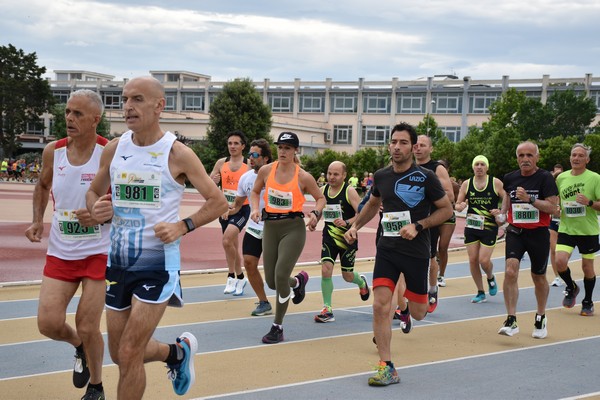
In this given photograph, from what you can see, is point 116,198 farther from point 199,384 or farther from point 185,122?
point 185,122

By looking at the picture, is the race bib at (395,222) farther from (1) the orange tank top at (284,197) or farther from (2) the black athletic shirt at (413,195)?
(1) the orange tank top at (284,197)

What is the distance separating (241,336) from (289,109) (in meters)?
92.3

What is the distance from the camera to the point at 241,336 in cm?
911

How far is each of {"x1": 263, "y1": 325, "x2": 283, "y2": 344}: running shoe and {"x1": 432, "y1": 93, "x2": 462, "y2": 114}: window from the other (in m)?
87.1

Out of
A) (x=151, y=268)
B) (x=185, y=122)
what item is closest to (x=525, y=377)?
(x=151, y=268)

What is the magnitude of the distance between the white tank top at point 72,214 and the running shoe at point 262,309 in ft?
14.5

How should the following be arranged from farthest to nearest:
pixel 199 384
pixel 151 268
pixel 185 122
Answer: pixel 185 122 < pixel 199 384 < pixel 151 268

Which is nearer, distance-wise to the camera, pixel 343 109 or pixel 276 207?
pixel 276 207

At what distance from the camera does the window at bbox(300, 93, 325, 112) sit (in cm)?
9919

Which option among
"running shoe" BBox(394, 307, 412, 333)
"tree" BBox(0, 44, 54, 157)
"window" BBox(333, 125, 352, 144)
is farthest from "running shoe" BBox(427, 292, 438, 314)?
"window" BBox(333, 125, 352, 144)

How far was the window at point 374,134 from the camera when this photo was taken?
319ft

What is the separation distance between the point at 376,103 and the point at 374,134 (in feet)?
12.1

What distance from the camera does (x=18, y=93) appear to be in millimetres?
84688

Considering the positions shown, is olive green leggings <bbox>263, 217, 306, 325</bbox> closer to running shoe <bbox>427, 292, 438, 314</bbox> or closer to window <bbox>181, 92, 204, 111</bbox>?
running shoe <bbox>427, 292, 438, 314</bbox>
